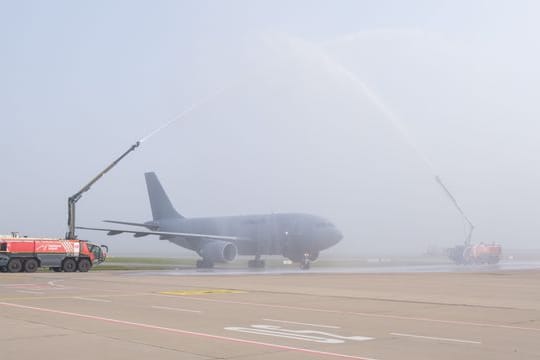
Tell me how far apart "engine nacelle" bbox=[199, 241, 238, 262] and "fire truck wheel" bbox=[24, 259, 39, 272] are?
16278 mm

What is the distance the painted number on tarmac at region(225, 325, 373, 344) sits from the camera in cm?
1204

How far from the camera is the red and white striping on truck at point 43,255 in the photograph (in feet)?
139

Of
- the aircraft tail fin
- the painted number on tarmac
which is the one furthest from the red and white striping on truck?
the painted number on tarmac

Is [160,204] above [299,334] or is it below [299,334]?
above

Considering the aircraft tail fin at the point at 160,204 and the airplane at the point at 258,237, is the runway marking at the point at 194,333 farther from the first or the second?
the aircraft tail fin at the point at 160,204

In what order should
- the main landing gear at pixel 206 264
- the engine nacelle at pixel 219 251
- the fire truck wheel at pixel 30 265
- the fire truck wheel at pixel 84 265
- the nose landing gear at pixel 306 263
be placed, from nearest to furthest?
the fire truck wheel at pixel 30 265
the fire truck wheel at pixel 84 265
the nose landing gear at pixel 306 263
the engine nacelle at pixel 219 251
the main landing gear at pixel 206 264

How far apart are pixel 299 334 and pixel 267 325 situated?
1478mm

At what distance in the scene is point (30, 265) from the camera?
4309 cm

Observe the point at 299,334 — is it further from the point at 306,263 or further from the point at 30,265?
the point at 306,263

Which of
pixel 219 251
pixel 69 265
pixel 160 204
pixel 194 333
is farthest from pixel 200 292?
pixel 160 204

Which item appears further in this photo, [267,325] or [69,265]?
[69,265]

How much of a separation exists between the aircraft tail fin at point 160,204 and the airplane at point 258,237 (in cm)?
827

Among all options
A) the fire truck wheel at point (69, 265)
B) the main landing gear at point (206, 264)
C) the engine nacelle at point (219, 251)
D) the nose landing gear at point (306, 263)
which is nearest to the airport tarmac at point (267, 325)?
the fire truck wheel at point (69, 265)

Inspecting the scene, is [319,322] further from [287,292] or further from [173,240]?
[173,240]
